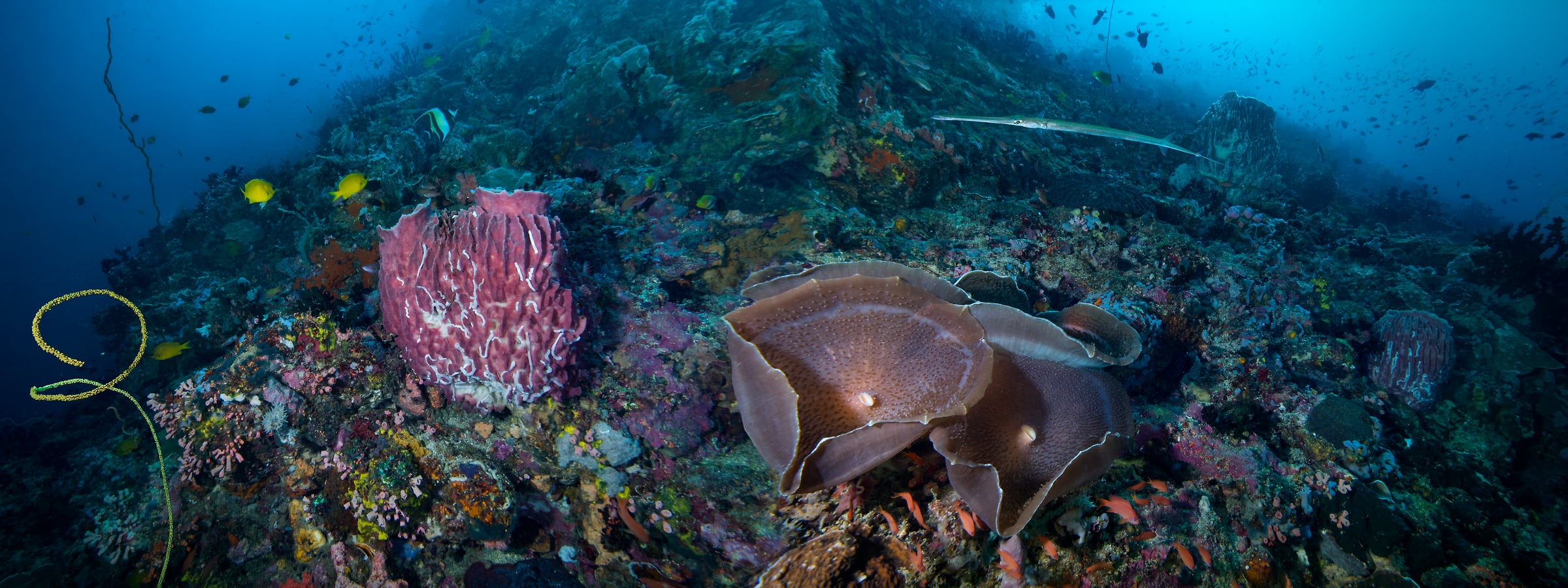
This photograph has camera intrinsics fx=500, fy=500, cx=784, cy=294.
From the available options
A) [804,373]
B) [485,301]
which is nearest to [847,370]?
[804,373]

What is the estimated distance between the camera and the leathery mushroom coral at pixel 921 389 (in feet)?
7.18

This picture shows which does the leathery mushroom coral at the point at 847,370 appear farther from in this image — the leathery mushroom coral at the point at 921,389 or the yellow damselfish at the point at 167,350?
the yellow damselfish at the point at 167,350

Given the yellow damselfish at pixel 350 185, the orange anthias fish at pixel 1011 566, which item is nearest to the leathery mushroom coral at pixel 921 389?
the orange anthias fish at pixel 1011 566

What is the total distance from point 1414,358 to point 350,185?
38.9 feet

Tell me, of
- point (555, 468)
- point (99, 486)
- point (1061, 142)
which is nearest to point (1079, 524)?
point (555, 468)

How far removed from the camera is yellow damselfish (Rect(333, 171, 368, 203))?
5.73m

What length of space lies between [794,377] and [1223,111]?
1561 cm

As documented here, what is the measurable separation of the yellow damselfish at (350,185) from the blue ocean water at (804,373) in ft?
0.18

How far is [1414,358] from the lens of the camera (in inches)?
209

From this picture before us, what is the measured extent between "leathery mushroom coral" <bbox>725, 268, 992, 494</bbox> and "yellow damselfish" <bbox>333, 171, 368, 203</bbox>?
5.95m

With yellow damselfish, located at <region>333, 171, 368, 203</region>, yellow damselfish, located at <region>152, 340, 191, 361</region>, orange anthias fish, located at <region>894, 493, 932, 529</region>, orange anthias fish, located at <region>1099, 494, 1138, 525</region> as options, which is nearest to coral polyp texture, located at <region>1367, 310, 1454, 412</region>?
orange anthias fish, located at <region>1099, 494, 1138, 525</region>

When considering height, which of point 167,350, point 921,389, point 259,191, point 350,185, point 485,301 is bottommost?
point 167,350

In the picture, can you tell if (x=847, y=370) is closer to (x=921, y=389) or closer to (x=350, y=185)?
(x=921, y=389)

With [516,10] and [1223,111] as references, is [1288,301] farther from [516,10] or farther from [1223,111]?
[516,10]
